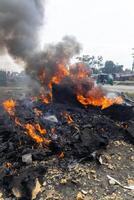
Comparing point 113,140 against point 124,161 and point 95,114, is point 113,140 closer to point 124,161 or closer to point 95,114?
point 124,161

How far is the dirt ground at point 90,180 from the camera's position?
299 inches

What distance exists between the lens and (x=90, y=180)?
811 cm

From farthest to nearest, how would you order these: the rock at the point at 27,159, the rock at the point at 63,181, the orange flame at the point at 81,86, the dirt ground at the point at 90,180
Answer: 1. the orange flame at the point at 81,86
2. the rock at the point at 27,159
3. the rock at the point at 63,181
4. the dirt ground at the point at 90,180

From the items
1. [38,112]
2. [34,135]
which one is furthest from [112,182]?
[38,112]

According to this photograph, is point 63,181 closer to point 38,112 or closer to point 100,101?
A: point 38,112

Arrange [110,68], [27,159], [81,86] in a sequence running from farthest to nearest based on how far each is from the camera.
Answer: [110,68]
[81,86]
[27,159]

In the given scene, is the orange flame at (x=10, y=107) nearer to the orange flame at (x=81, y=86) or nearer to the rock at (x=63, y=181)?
the orange flame at (x=81, y=86)

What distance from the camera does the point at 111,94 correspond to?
43.9ft

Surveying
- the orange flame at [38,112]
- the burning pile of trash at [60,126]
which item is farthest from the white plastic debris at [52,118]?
the orange flame at [38,112]

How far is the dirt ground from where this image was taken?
24.9ft

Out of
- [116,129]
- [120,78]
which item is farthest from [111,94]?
[120,78]

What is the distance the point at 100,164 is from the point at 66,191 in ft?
5.01

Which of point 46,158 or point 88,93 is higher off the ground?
point 88,93

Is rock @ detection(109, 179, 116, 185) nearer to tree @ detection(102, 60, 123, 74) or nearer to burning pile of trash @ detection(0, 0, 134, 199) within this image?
burning pile of trash @ detection(0, 0, 134, 199)
